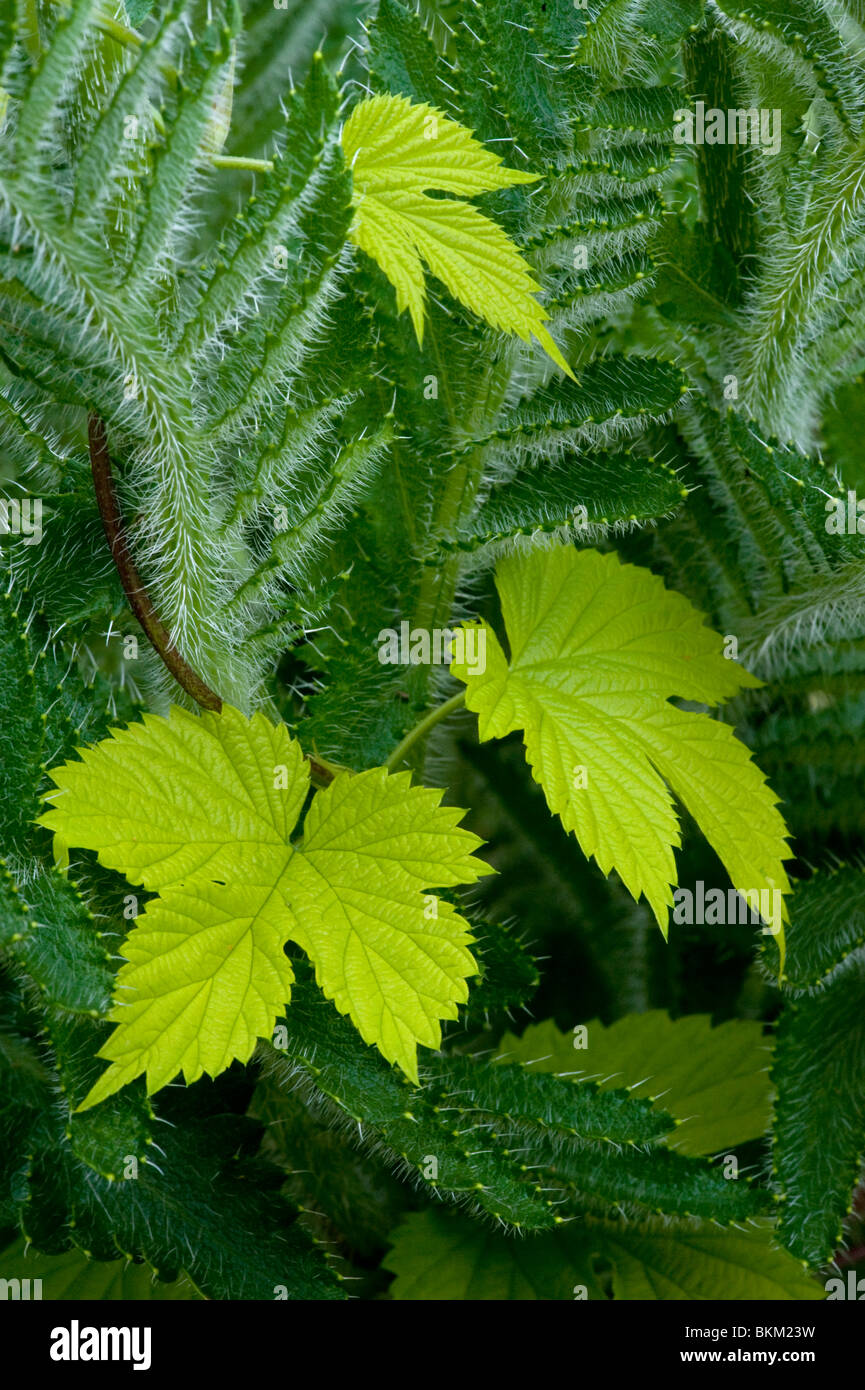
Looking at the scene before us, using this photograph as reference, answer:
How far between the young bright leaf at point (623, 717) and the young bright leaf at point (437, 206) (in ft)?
0.75

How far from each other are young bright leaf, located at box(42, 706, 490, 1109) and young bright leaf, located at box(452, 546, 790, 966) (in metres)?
0.09

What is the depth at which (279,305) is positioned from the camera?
77 cm

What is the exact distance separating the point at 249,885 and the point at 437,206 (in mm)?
462

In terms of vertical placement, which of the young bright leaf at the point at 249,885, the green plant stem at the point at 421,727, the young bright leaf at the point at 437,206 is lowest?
the young bright leaf at the point at 249,885

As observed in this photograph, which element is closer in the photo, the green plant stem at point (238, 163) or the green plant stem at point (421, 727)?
the green plant stem at point (238, 163)

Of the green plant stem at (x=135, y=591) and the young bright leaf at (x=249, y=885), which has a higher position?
the green plant stem at (x=135, y=591)

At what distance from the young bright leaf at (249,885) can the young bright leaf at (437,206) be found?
12.5 inches

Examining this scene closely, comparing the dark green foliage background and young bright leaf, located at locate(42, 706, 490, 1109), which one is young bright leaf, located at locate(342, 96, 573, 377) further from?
young bright leaf, located at locate(42, 706, 490, 1109)

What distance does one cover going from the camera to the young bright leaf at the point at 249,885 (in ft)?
2.40

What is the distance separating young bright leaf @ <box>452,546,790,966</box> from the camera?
2.68 feet

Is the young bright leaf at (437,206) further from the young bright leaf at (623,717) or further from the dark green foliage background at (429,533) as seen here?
the young bright leaf at (623,717)

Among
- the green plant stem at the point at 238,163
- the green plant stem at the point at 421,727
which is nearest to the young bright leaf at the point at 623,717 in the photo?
the green plant stem at the point at 421,727

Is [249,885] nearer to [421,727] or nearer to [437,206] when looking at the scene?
[421,727]

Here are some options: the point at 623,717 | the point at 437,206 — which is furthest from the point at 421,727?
the point at 437,206
